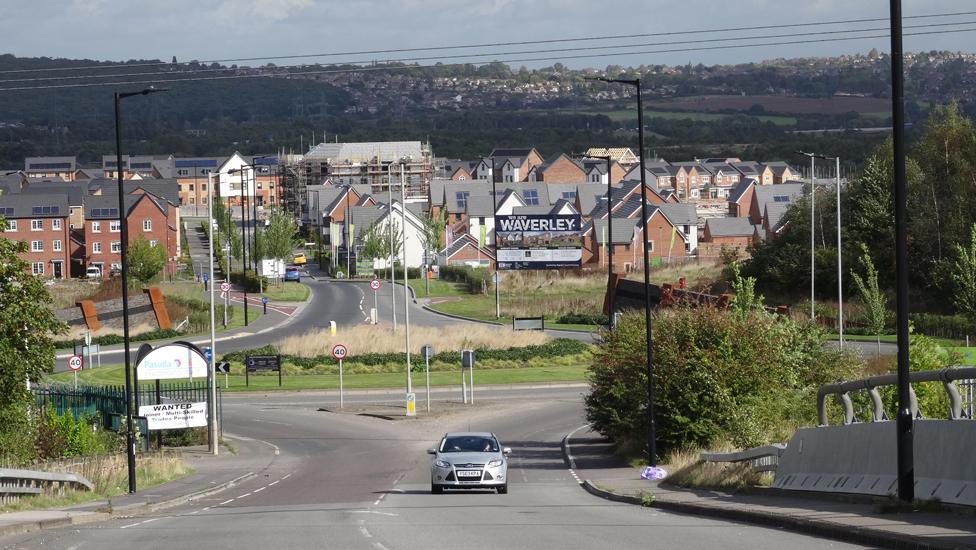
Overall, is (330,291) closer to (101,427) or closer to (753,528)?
(101,427)

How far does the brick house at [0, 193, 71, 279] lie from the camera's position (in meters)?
122

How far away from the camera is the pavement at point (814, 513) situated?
15.0 metres

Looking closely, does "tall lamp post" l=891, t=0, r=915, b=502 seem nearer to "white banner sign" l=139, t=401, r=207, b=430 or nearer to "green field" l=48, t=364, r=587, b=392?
"white banner sign" l=139, t=401, r=207, b=430

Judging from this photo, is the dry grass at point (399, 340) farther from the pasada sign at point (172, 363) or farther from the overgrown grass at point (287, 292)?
the overgrown grass at point (287, 292)

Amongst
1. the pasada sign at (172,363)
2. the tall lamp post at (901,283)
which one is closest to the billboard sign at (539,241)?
the pasada sign at (172,363)

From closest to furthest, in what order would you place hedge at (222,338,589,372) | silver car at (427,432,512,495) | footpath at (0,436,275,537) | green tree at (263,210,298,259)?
footpath at (0,436,275,537), silver car at (427,432,512,495), hedge at (222,338,589,372), green tree at (263,210,298,259)

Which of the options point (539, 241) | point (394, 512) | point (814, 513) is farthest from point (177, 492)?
point (539, 241)

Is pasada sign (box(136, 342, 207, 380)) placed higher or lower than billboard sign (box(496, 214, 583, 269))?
lower

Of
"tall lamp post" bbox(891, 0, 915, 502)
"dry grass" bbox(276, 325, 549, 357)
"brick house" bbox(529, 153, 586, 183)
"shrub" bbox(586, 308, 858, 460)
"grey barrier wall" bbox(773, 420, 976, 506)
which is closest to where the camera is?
"grey barrier wall" bbox(773, 420, 976, 506)

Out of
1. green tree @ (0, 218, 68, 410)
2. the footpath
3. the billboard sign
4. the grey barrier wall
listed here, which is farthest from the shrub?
the billboard sign

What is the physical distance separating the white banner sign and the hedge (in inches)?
865

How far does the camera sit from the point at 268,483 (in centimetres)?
3288

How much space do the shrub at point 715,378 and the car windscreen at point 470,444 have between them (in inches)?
234

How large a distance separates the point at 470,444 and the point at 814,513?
12278mm
